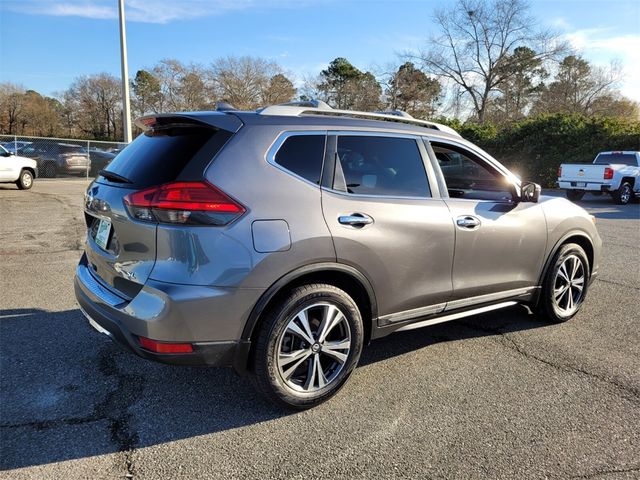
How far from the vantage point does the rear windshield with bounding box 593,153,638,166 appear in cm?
1703

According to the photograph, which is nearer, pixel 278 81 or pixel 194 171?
pixel 194 171

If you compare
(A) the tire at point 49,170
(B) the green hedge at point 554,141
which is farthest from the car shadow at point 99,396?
(B) the green hedge at point 554,141

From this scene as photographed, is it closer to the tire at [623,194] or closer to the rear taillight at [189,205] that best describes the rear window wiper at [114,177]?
the rear taillight at [189,205]

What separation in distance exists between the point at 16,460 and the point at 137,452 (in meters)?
0.59

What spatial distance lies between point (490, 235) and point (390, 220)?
1046 millimetres

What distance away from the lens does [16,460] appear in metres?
2.50

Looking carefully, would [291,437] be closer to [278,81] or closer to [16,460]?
[16,460]

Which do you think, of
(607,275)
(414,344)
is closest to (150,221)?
(414,344)

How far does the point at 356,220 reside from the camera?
3.06m

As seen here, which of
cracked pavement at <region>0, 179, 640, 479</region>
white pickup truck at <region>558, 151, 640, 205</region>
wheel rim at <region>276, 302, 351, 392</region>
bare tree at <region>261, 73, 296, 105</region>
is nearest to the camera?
cracked pavement at <region>0, 179, 640, 479</region>

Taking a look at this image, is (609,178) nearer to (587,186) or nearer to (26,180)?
(587,186)

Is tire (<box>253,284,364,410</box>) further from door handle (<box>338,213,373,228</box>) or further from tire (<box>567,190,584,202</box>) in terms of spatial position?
tire (<box>567,190,584,202</box>)

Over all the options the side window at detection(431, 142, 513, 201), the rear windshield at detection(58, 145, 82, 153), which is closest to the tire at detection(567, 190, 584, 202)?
the side window at detection(431, 142, 513, 201)

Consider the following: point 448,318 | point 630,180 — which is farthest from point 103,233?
point 630,180
